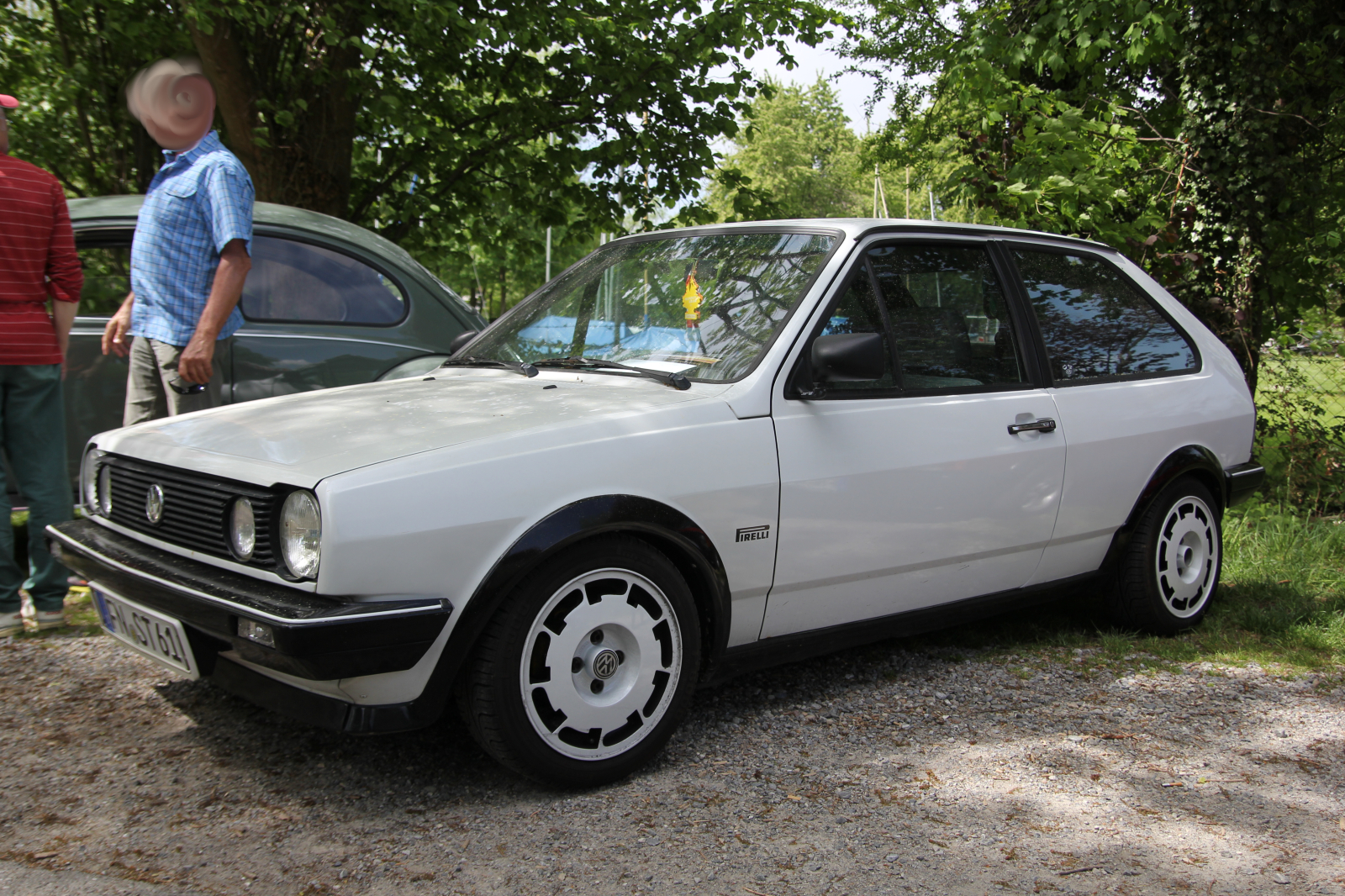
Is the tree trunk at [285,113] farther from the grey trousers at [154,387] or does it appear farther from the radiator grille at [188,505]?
the radiator grille at [188,505]

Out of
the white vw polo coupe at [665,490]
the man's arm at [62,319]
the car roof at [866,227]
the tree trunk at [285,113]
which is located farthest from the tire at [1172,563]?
the tree trunk at [285,113]

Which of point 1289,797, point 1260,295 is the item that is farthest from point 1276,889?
point 1260,295

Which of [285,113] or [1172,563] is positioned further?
[285,113]

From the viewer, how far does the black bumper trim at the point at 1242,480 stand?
4.89m

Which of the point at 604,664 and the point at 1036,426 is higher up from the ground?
the point at 1036,426

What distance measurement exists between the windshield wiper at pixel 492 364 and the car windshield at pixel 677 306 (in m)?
0.03

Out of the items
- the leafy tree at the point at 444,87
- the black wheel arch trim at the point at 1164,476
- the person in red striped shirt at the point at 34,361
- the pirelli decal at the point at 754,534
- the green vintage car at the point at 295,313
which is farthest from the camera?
the leafy tree at the point at 444,87

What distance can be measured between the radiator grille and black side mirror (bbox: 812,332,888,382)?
1.62m

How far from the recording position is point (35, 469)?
432 centimetres

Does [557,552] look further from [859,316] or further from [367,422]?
[859,316]

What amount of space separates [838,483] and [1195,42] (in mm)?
6800

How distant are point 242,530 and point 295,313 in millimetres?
3194

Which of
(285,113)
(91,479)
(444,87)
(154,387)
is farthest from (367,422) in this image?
(444,87)

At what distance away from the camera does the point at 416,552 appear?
2.62 m
